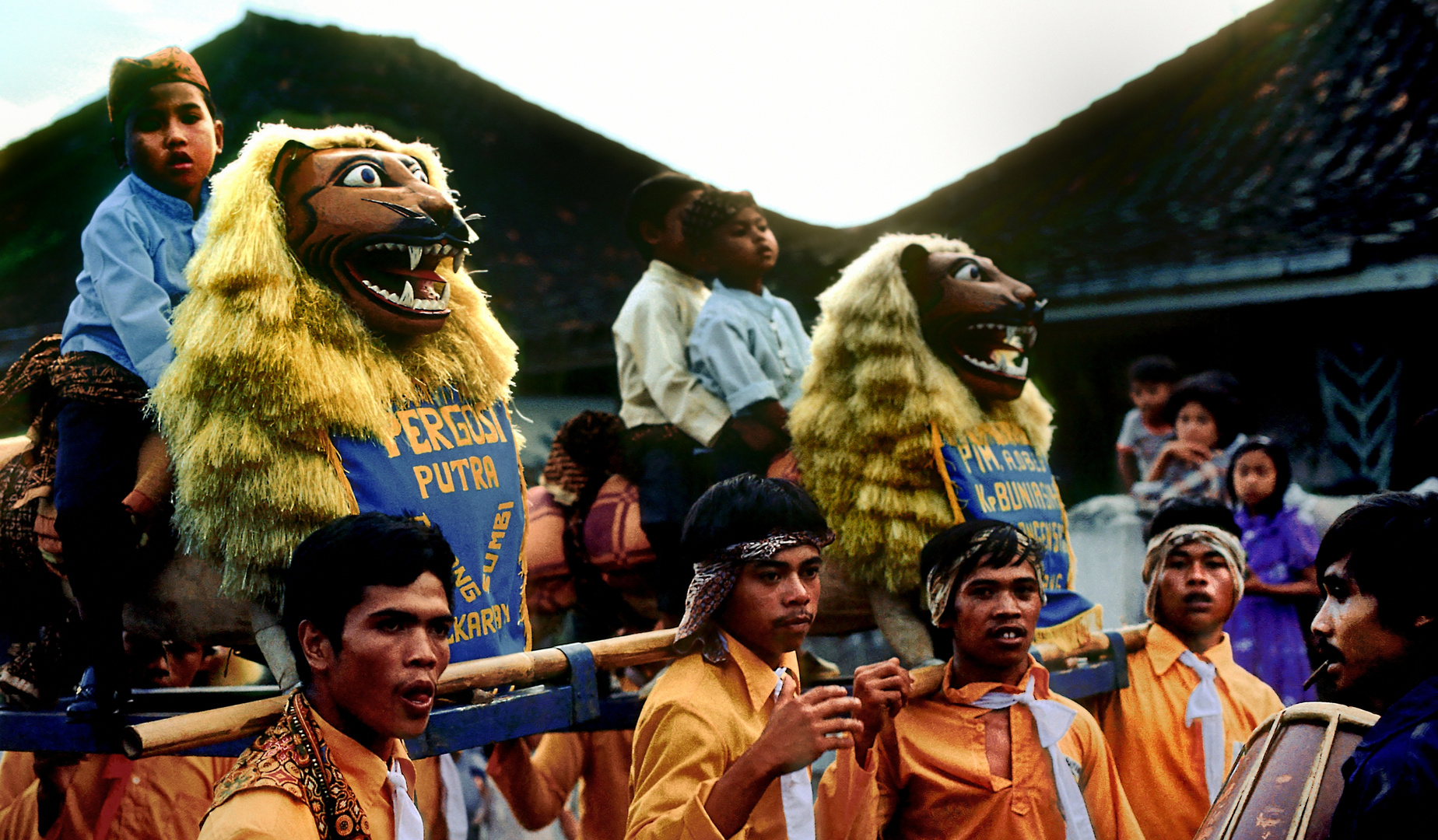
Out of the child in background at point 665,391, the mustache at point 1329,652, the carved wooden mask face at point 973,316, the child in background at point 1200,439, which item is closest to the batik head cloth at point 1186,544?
the carved wooden mask face at point 973,316

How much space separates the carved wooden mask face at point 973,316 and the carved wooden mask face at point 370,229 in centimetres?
168

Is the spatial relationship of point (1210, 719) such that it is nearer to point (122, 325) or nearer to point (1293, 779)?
point (1293, 779)

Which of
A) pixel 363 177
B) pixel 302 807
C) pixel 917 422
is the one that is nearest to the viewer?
pixel 302 807

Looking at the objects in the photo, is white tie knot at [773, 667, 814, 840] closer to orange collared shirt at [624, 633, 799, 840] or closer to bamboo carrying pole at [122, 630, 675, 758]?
orange collared shirt at [624, 633, 799, 840]

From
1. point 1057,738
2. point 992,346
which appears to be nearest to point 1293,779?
point 1057,738

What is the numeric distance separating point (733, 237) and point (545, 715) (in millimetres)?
2159

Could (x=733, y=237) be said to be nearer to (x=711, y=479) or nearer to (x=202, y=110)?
(x=711, y=479)

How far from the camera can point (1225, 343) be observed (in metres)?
8.28

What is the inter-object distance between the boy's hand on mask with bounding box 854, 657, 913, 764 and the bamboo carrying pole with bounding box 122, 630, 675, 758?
56 centimetres

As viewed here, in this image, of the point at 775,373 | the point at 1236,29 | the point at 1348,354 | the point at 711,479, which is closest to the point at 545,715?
the point at 711,479

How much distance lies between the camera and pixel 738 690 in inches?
99.9

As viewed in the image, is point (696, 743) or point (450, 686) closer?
point (696, 743)

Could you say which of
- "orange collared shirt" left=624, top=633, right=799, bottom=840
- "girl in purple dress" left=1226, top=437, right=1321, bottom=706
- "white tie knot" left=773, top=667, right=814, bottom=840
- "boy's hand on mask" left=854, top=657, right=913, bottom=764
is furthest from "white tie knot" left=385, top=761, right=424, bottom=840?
"girl in purple dress" left=1226, top=437, right=1321, bottom=706

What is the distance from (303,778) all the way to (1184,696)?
9.43ft
